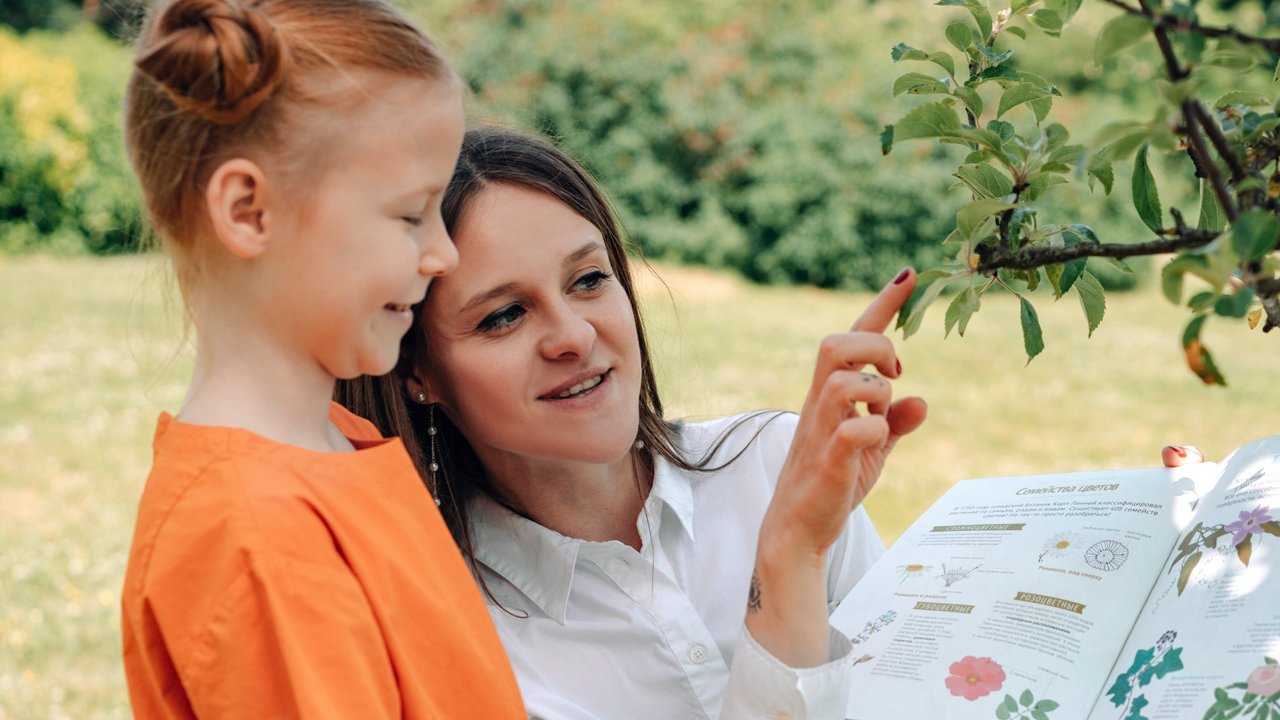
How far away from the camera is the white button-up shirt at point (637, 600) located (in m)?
2.07

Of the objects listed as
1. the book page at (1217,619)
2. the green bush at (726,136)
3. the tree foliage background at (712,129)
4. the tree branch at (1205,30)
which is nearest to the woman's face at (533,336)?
the book page at (1217,619)

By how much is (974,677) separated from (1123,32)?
930 mm

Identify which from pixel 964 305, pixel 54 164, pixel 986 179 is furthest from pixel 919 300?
pixel 54 164

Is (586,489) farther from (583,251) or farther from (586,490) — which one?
(583,251)

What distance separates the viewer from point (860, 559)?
7.70 ft

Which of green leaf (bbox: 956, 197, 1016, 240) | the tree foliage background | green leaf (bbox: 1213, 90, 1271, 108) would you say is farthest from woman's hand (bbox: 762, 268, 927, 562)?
the tree foliage background

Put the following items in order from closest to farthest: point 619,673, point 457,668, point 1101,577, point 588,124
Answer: point 457,668 → point 1101,577 → point 619,673 → point 588,124

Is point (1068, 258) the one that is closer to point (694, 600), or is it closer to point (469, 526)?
point (694, 600)

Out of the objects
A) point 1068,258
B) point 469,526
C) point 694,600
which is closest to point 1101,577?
point 1068,258

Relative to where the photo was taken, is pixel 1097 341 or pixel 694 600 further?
pixel 1097 341

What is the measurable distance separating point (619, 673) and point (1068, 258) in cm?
110

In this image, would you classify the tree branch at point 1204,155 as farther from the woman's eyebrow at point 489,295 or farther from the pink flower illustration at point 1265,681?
the woman's eyebrow at point 489,295

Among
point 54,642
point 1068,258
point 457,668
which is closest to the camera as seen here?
point 1068,258

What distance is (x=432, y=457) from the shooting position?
222 centimetres
